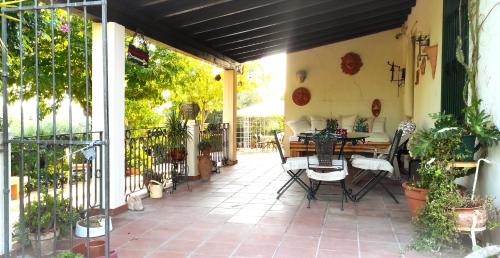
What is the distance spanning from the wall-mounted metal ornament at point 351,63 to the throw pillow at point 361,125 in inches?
43.2

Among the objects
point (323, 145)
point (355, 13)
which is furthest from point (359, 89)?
point (323, 145)

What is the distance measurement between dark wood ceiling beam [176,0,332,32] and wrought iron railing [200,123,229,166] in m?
2.00

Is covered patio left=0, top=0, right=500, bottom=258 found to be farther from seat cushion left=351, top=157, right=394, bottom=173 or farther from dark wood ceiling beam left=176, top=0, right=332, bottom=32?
seat cushion left=351, top=157, right=394, bottom=173

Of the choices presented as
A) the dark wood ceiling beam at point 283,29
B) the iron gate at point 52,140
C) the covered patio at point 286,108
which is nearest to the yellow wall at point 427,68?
the covered patio at point 286,108

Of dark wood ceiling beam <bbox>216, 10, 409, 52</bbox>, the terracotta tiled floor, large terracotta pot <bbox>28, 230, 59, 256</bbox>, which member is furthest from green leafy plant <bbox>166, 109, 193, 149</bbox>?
large terracotta pot <bbox>28, 230, 59, 256</bbox>

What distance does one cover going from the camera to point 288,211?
4496 mm

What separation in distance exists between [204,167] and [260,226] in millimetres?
2807

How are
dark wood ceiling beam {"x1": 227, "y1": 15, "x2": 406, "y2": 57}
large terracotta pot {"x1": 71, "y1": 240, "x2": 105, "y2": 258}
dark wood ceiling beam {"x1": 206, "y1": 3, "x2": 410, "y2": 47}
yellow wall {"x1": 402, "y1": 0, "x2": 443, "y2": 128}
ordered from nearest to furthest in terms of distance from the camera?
large terracotta pot {"x1": 71, "y1": 240, "x2": 105, "y2": 258} → yellow wall {"x1": 402, "y1": 0, "x2": 443, "y2": 128} → dark wood ceiling beam {"x1": 206, "y1": 3, "x2": 410, "y2": 47} → dark wood ceiling beam {"x1": 227, "y1": 15, "x2": 406, "y2": 57}

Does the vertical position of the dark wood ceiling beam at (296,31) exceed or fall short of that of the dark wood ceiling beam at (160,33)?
it exceeds it

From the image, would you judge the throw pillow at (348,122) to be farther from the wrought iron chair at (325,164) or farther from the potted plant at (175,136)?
the wrought iron chair at (325,164)

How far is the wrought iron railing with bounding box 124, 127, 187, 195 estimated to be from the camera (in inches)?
214

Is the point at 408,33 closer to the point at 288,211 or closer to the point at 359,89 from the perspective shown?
the point at 359,89

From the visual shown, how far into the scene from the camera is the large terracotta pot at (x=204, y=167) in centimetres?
657

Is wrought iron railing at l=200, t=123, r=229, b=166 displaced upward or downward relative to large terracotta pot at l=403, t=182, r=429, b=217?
upward
